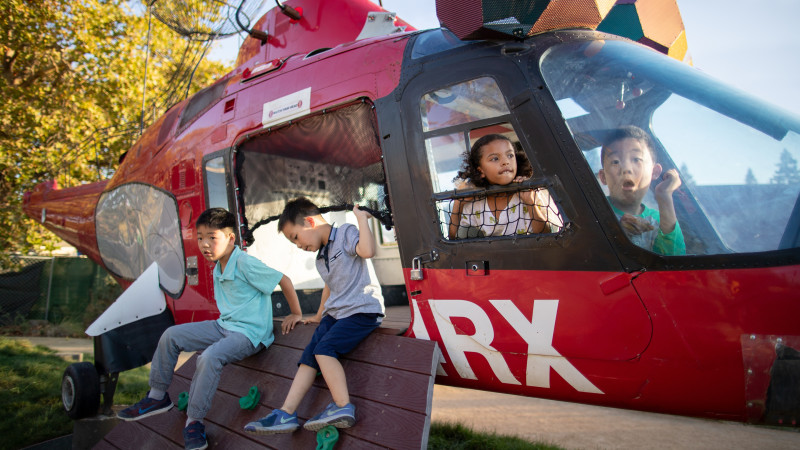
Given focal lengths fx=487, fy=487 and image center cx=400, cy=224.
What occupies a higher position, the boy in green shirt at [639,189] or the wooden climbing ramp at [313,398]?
the boy in green shirt at [639,189]

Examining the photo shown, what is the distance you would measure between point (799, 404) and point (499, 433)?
3.64 m

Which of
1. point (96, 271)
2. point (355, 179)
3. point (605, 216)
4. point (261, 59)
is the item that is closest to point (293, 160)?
point (355, 179)

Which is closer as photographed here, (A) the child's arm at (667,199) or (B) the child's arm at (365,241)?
(A) the child's arm at (667,199)

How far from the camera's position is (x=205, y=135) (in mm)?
4125

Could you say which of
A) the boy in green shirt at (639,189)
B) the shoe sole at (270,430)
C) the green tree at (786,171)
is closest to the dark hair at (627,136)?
the boy in green shirt at (639,189)

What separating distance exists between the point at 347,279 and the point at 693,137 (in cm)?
194

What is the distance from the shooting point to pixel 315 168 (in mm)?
5066

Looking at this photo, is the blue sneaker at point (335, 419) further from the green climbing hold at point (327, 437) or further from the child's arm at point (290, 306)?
the child's arm at point (290, 306)

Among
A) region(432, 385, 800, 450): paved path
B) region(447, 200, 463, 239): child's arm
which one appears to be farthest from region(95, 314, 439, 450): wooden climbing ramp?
region(432, 385, 800, 450): paved path

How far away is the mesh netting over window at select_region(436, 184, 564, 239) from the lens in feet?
8.01

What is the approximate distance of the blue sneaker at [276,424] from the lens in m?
2.50

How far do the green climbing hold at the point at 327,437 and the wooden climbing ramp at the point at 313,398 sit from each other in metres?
0.05

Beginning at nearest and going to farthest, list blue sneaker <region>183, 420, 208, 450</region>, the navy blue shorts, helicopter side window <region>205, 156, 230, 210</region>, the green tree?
the green tree, the navy blue shorts, blue sneaker <region>183, 420, 208, 450</region>, helicopter side window <region>205, 156, 230, 210</region>

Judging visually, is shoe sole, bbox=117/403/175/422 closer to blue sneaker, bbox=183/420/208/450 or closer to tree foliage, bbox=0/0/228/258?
blue sneaker, bbox=183/420/208/450
